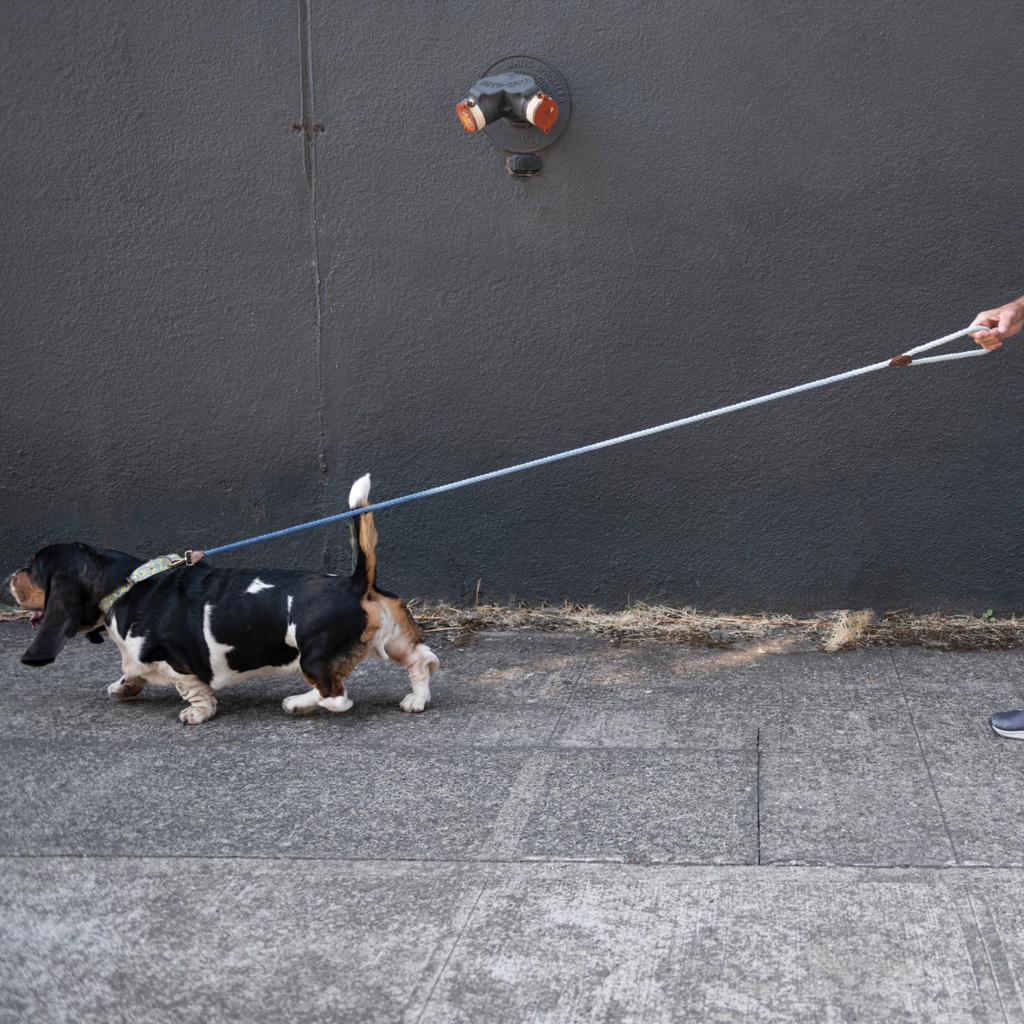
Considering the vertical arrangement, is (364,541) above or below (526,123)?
below

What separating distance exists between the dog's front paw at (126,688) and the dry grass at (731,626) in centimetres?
147

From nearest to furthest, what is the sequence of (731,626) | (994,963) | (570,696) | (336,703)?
1. (994,963)
2. (336,703)
3. (570,696)
4. (731,626)

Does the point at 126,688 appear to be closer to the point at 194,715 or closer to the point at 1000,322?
the point at 194,715

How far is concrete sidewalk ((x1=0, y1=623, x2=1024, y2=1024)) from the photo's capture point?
274 centimetres

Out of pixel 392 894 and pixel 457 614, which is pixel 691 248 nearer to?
pixel 457 614

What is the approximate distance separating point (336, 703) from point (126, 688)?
0.97 metres

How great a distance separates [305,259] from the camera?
18.7 feet

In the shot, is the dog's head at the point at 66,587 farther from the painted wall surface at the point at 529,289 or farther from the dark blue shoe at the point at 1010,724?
the dark blue shoe at the point at 1010,724

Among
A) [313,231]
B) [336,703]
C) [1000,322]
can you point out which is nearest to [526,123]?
[313,231]

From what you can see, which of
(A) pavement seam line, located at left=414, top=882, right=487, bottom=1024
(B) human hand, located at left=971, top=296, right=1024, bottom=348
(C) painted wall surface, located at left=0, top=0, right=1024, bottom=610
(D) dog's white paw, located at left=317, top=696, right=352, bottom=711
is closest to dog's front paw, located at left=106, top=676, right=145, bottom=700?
(D) dog's white paw, located at left=317, top=696, right=352, bottom=711

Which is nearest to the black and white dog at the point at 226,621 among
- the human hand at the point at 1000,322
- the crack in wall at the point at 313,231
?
the crack in wall at the point at 313,231

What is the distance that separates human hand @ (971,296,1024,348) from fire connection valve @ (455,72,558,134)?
2111 millimetres

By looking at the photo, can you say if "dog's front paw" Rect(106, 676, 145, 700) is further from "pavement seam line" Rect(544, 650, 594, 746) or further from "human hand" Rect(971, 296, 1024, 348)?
"human hand" Rect(971, 296, 1024, 348)

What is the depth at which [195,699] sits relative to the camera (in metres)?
4.54
